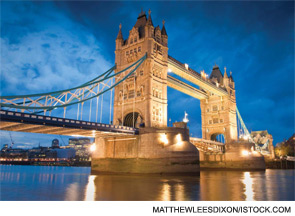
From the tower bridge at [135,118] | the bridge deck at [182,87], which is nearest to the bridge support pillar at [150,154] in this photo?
the tower bridge at [135,118]

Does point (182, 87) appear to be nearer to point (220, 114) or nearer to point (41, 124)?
point (220, 114)

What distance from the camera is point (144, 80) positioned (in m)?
43.0

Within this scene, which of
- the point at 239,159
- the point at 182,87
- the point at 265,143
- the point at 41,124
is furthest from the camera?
the point at 265,143

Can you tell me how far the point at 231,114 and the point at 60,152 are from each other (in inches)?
6059

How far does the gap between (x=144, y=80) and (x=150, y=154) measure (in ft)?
45.3

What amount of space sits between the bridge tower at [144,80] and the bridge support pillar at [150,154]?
159 inches

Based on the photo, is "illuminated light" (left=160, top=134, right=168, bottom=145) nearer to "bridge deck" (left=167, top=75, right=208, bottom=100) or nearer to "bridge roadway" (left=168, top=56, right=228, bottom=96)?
"bridge roadway" (left=168, top=56, right=228, bottom=96)

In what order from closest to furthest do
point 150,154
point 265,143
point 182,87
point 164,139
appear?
point 150,154
point 164,139
point 182,87
point 265,143

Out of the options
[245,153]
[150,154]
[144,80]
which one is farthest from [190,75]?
[150,154]

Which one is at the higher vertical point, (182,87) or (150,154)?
(182,87)

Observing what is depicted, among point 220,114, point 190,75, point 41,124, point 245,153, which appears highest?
point 190,75

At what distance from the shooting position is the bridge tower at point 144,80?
41938 mm
